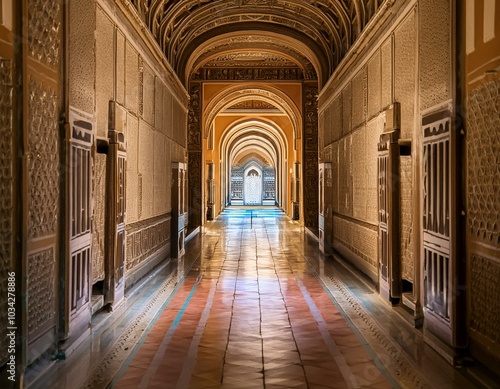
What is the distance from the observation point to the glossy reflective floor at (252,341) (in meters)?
3.84

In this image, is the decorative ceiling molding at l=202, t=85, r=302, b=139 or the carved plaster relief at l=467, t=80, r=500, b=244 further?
the decorative ceiling molding at l=202, t=85, r=302, b=139

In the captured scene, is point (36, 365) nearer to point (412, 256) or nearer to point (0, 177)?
point (0, 177)

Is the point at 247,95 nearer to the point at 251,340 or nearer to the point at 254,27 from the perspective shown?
the point at 254,27

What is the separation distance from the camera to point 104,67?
20.4 ft

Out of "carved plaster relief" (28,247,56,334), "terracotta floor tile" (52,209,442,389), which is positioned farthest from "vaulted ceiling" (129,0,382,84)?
"carved plaster relief" (28,247,56,334)

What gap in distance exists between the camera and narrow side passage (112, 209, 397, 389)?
3.84 m

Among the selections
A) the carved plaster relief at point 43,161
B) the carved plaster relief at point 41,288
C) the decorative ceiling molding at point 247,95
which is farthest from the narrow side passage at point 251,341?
the decorative ceiling molding at point 247,95

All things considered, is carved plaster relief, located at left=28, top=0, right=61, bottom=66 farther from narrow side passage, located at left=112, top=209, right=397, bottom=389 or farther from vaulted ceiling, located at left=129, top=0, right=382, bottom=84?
vaulted ceiling, located at left=129, top=0, right=382, bottom=84

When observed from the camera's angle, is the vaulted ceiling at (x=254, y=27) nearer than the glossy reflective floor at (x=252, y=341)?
No

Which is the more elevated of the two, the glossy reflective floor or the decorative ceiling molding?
the decorative ceiling molding

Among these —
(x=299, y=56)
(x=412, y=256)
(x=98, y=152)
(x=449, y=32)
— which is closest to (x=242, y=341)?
(x=412, y=256)

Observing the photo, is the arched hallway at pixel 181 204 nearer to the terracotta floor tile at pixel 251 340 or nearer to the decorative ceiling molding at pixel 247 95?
the terracotta floor tile at pixel 251 340

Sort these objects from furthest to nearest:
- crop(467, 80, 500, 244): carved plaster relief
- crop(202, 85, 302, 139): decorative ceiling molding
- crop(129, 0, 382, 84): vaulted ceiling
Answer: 1. crop(202, 85, 302, 139): decorative ceiling molding
2. crop(129, 0, 382, 84): vaulted ceiling
3. crop(467, 80, 500, 244): carved plaster relief

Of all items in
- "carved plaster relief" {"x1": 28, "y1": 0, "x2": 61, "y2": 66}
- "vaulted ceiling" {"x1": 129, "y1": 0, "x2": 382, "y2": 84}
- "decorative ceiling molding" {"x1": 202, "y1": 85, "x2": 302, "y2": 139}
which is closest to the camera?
"carved plaster relief" {"x1": 28, "y1": 0, "x2": 61, "y2": 66}
